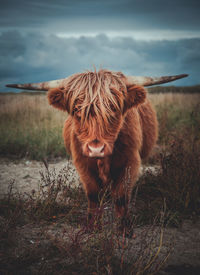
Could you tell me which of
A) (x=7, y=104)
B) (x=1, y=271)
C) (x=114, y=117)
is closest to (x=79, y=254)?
(x=1, y=271)

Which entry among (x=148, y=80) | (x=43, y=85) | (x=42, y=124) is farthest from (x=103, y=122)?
(x=42, y=124)

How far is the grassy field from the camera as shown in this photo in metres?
1.96

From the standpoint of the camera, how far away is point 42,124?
8.20 meters

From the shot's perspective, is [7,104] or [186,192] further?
[7,104]

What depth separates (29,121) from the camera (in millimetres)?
8617

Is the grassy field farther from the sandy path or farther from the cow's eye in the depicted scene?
the cow's eye

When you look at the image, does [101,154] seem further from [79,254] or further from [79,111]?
[79,254]

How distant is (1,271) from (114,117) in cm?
162

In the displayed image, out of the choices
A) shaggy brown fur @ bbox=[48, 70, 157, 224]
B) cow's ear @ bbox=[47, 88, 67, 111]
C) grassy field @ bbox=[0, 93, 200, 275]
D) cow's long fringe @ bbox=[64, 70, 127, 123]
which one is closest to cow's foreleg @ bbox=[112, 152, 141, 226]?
shaggy brown fur @ bbox=[48, 70, 157, 224]

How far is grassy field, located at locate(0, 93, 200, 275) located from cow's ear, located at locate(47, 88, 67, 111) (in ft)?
3.01

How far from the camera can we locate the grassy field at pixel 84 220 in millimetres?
1956

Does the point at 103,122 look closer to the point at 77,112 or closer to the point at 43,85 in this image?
the point at 77,112

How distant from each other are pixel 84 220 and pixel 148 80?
1630 mm

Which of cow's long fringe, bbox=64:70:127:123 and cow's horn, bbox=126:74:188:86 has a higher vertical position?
cow's horn, bbox=126:74:188:86
